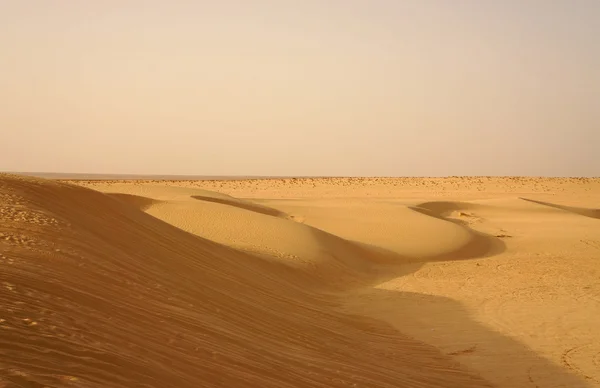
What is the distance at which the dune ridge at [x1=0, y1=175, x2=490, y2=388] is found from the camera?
367cm

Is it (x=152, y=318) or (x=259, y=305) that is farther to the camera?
(x=259, y=305)

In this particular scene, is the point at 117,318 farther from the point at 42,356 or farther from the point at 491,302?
the point at 491,302

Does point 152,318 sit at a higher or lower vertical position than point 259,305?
higher

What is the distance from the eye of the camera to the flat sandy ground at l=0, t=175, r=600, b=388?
158 inches

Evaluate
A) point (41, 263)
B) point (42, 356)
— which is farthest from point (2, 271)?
point (42, 356)

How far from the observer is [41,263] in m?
5.21

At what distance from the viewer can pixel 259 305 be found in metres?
7.49

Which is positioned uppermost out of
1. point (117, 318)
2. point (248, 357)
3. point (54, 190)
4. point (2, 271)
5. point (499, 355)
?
point (54, 190)

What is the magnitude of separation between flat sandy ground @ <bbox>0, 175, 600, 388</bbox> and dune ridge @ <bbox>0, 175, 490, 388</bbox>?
0.06ft

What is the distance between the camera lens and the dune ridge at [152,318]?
3.67 m

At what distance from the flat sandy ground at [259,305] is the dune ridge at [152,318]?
0.02 m

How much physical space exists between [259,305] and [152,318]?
2638mm

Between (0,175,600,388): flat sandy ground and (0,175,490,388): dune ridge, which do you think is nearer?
(0,175,490,388): dune ridge

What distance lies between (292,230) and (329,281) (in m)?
3.38
